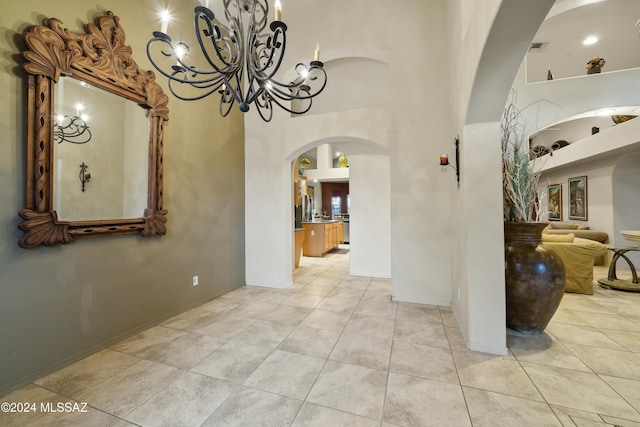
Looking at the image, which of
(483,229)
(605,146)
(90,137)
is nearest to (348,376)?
(483,229)

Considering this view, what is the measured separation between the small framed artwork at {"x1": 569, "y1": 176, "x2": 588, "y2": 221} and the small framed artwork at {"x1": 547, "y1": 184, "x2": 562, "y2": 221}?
0.58m

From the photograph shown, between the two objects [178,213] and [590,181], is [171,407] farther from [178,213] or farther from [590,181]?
[590,181]

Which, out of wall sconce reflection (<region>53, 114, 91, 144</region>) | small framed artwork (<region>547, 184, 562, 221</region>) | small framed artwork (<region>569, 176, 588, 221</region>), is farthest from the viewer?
small framed artwork (<region>547, 184, 562, 221</region>)

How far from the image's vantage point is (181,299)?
10.6 ft

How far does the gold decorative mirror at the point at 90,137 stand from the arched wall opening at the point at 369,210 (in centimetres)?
342

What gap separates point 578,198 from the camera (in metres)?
7.44

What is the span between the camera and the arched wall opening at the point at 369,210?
16.5 ft

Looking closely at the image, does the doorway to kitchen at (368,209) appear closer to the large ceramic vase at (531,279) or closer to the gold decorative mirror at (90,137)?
the large ceramic vase at (531,279)

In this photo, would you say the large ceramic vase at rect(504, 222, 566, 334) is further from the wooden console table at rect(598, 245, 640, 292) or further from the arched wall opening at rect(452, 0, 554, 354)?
the wooden console table at rect(598, 245, 640, 292)

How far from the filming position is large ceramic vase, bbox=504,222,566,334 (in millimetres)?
2451

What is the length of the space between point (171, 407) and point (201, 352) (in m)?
0.66

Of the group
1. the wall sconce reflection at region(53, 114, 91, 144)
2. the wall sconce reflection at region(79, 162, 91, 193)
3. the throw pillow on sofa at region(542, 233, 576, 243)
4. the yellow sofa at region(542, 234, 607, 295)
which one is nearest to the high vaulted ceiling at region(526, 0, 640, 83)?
the throw pillow on sofa at region(542, 233, 576, 243)

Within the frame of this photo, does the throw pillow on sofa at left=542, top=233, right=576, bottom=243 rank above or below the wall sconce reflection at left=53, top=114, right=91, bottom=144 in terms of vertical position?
below

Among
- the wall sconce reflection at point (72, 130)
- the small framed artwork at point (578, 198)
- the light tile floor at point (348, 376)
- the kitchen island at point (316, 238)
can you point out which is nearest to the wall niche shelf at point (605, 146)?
the small framed artwork at point (578, 198)
